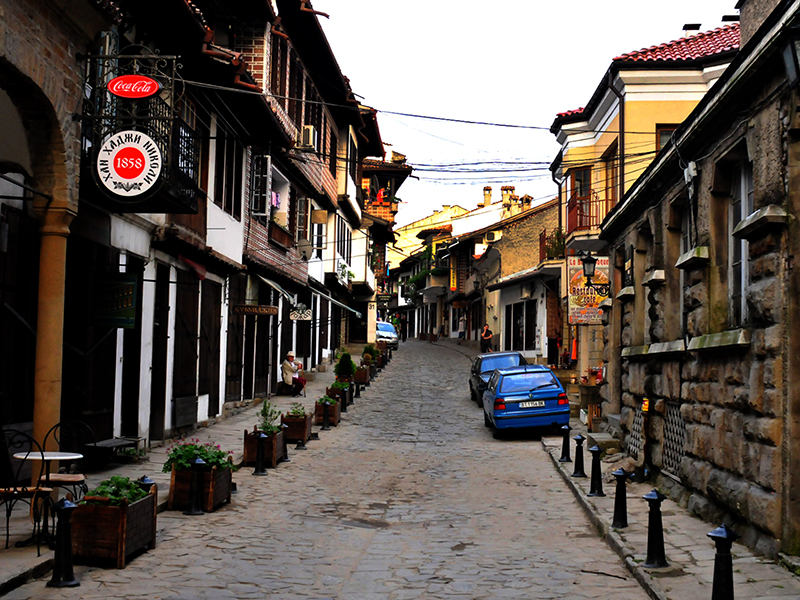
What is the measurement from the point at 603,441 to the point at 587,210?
12.3 meters

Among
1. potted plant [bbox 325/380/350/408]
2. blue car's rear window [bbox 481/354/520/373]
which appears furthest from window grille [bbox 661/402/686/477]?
blue car's rear window [bbox 481/354/520/373]

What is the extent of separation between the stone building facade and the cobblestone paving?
4.58 feet

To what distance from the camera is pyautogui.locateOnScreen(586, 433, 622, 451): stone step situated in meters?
14.9

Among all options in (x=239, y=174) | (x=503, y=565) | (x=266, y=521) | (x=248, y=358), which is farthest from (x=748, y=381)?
(x=248, y=358)

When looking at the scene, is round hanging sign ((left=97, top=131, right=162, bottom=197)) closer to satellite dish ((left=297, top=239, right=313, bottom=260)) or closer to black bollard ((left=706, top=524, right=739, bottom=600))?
black bollard ((left=706, top=524, right=739, bottom=600))

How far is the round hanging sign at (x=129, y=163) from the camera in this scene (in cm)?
1087

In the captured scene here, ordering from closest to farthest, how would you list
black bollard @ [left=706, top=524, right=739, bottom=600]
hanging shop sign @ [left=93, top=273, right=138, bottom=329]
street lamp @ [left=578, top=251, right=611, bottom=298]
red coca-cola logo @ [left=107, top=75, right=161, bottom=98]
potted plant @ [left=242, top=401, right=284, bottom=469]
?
black bollard @ [left=706, top=524, right=739, bottom=600] < red coca-cola logo @ [left=107, top=75, right=161, bottom=98] < hanging shop sign @ [left=93, top=273, right=138, bottom=329] < potted plant @ [left=242, top=401, right=284, bottom=469] < street lamp @ [left=578, top=251, right=611, bottom=298]

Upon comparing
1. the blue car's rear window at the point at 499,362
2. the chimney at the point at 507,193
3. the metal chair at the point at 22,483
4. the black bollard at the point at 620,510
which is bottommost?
the black bollard at the point at 620,510

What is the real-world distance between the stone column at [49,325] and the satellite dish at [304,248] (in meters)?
19.5

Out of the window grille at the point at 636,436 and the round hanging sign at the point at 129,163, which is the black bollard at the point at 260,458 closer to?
the round hanging sign at the point at 129,163

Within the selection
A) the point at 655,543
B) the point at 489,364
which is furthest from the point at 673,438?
the point at 489,364

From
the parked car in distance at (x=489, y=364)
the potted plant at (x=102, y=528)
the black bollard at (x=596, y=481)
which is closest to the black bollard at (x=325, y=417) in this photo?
the parked car in distance at (x=489, y=364)

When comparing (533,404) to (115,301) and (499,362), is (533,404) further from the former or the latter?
(115,301)

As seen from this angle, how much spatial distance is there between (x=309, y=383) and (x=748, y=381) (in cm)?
2360
